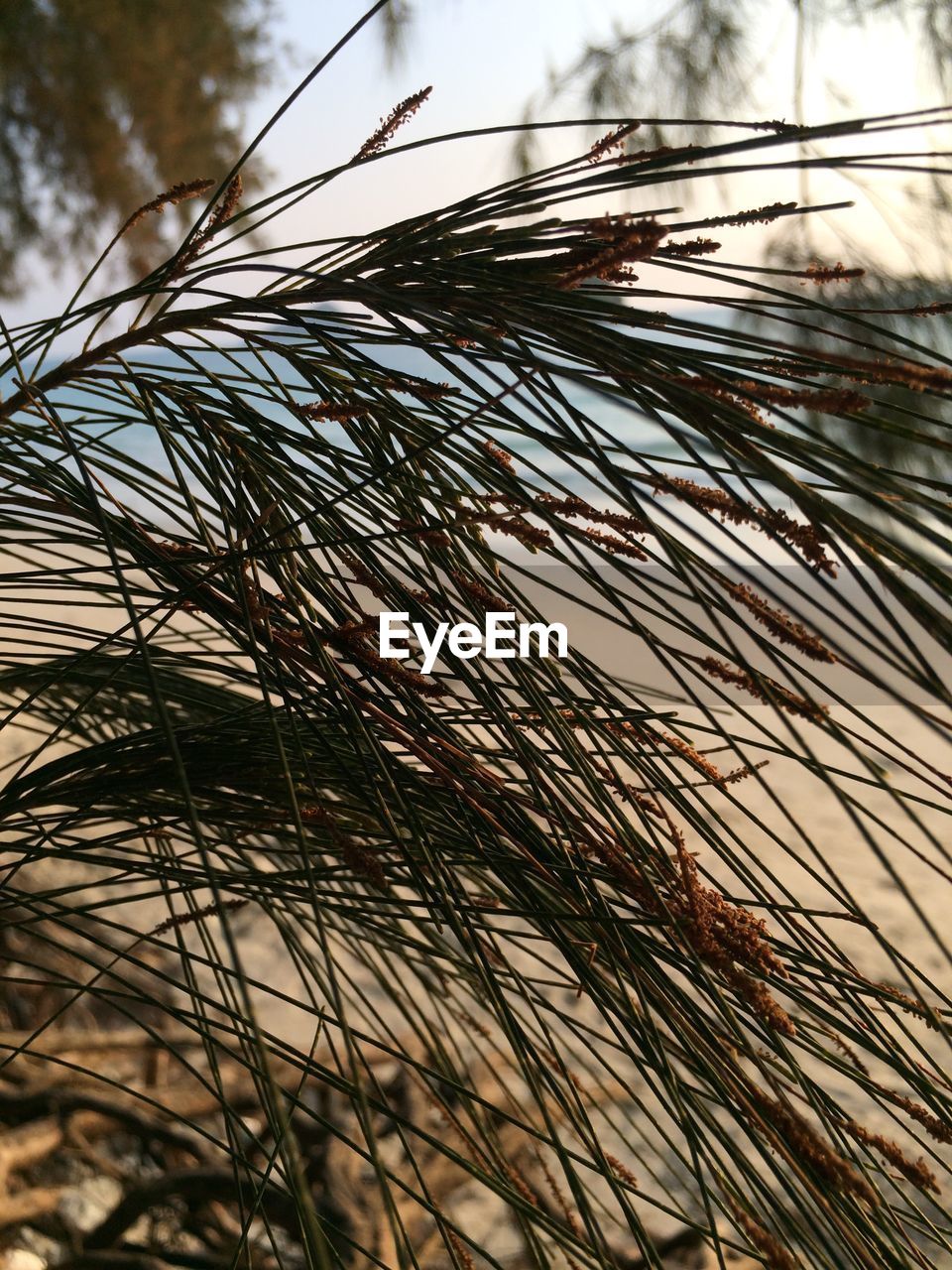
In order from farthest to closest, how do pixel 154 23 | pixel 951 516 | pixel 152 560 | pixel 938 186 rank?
pixel 154 23 → pixel 938 186 → pixel 152 560 → pixel 951 516

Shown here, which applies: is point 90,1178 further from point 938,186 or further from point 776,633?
point 938,186

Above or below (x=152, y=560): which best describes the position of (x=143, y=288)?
above

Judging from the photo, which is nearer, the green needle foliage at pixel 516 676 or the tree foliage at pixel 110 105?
the green needle foliage at pixel 516 676

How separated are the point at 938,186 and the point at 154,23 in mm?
3104

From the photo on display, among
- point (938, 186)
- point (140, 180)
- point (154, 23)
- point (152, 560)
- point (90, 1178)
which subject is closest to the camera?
point (152, 560)

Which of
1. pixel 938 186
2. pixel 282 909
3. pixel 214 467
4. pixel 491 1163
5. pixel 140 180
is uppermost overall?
pixel 140 180

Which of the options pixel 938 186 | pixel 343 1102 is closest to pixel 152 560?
pixel 343 1102

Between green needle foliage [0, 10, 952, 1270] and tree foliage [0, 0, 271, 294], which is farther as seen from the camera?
tree foliage [0, 0, 271, 294]

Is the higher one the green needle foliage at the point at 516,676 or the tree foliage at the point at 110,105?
the tree foliage at the point at 110,105

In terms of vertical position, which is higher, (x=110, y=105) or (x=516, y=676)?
(x=110, y=105)

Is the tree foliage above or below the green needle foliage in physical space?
above

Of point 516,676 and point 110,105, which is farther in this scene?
point 110,105

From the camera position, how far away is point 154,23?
4074mm

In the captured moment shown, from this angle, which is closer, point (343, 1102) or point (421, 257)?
point (421, 257)
